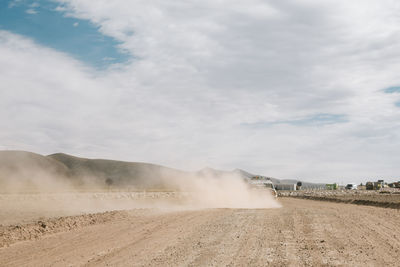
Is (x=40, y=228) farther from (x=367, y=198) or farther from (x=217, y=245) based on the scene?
(x=367, y=198)

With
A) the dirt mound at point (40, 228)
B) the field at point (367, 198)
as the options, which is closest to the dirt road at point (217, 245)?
the dirt mound at point (40, 228)

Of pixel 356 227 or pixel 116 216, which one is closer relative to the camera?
pixel 356 227

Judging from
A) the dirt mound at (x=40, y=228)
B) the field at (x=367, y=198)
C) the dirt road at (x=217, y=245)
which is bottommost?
the dirt mound at (x=40, y=228)

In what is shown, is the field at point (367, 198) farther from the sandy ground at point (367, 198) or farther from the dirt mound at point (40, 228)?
the dirt mound at point (40, 228)

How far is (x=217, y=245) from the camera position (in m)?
12.9

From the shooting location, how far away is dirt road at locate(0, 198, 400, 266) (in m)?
10.7

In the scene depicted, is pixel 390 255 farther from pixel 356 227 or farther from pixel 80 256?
pixel 80 256

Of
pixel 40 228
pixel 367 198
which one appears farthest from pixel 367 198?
pixel 40 228

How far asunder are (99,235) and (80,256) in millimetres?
4156

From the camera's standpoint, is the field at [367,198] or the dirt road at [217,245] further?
the field at [367,198]

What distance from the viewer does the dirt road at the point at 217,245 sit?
10672mm

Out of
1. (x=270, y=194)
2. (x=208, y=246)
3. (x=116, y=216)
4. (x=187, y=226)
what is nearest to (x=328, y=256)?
(x=208, y=246)

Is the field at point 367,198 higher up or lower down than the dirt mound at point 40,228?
higher up

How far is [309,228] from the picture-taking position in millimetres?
16797
